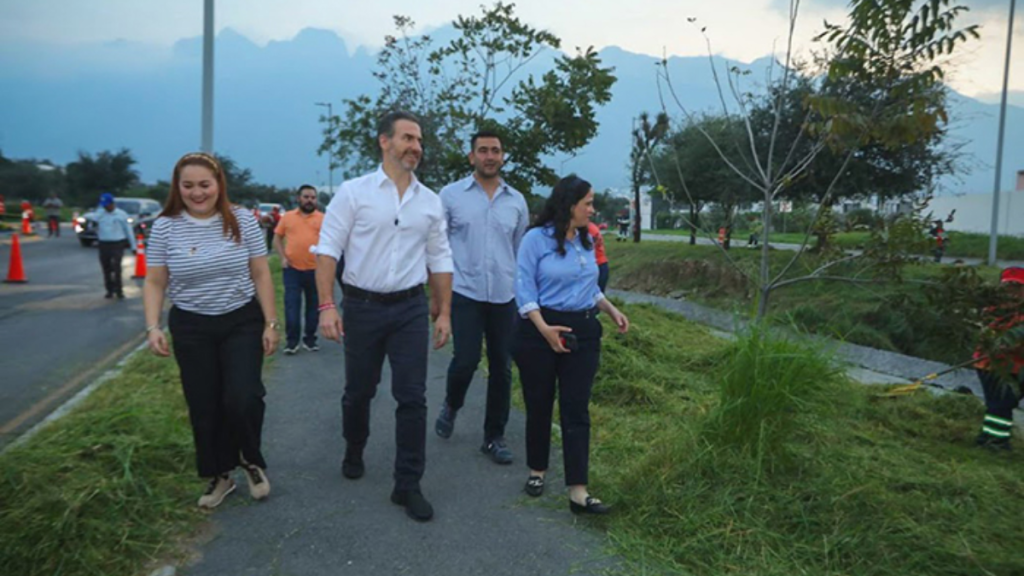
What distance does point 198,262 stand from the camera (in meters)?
3.81

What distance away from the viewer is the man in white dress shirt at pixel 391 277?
4.06 meters

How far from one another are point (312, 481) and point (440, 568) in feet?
4.49

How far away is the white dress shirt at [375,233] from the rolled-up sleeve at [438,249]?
0.15m

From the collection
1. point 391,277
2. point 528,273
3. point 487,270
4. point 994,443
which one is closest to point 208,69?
point 487,270

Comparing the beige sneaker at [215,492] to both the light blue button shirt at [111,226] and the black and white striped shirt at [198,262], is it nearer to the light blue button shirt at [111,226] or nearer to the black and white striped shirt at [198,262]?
the black and white striped shirt at [198,262]

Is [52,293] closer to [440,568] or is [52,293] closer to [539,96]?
Answer: [539,96]

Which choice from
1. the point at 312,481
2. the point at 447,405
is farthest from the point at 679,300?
the point at 312,481

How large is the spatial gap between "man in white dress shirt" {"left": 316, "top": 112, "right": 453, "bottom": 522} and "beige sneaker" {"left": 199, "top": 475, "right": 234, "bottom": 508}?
0.90 m

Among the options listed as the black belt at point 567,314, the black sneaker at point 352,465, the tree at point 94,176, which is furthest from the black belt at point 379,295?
the tree at point 94,176

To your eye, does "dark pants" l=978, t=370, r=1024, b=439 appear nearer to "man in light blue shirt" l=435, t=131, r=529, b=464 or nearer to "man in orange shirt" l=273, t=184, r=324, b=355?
"man in light blue shirt" l=435, t=131, r=529, b=464

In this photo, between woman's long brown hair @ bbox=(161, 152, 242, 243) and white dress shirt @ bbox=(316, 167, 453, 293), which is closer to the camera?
woman's long brown hair @ bbox=(161, 152, 242, 243)

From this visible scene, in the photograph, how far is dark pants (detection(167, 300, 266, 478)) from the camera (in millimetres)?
3848

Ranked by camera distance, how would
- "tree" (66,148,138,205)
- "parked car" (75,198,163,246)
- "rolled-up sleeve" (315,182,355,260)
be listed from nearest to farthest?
"rolled-up sleeve" (315,182,355,260) → "parked car" (75,198,163,246) → "tree" (66,148,138,205)

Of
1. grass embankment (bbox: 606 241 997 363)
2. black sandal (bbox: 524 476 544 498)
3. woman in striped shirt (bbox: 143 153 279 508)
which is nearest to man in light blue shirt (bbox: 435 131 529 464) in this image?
black sandal (bbox: 524 476 544 498)
